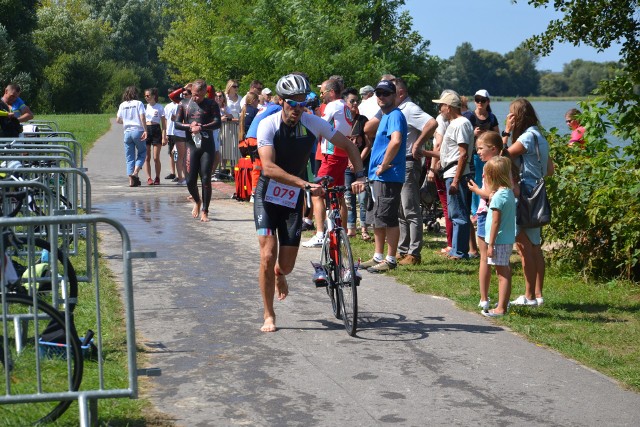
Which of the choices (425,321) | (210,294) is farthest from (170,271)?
(425,321)

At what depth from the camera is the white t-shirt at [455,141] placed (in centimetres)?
1098

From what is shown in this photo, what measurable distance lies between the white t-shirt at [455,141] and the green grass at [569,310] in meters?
1.04

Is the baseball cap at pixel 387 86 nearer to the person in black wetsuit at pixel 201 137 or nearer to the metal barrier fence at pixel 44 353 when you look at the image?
the person in black wetsuit at pixel 201 137

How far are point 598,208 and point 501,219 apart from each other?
2.10 metres

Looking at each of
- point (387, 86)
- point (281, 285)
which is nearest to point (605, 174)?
point (387, 86)

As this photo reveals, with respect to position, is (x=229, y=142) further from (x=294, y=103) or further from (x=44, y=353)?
(x=44, y=353)

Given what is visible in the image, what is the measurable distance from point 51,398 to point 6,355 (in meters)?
0.35

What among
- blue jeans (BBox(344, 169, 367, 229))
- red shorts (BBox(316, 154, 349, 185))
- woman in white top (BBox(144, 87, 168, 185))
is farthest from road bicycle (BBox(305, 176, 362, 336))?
woman in white top (BBox(144, 87, 168, 185))

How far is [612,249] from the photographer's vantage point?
1030cm

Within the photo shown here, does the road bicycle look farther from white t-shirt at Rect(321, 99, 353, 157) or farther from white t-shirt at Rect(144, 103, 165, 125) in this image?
white t-shirt at Rect(144, 103, 165, 125)

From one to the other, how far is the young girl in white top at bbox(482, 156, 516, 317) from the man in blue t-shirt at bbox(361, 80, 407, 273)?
6.09 ft

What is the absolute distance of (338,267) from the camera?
8.09 metres

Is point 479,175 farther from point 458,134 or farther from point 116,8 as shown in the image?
point 116,8

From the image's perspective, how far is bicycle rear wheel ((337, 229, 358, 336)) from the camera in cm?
777
